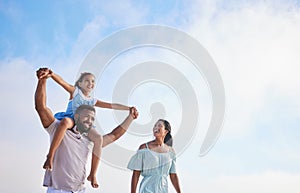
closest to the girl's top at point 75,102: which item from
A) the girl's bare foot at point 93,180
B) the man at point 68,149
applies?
the man at point 68,149

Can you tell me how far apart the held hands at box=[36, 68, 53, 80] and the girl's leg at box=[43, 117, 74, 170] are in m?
0.62

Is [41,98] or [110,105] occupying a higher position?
[110,105]

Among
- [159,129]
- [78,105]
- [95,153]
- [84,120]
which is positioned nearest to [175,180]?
[159,129]

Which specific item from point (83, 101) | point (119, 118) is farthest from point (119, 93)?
point (83, 101)

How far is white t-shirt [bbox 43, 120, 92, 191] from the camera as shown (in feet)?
17.3

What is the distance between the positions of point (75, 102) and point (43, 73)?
3.39 ft

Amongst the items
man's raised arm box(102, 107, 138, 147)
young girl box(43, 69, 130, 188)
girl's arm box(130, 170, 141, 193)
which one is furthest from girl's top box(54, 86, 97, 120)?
girl's arm box(130, 170, 141, 193)

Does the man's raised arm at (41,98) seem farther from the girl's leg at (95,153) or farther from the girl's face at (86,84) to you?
the girl's face at (86,84)

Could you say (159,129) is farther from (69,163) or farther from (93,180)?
(69,163)

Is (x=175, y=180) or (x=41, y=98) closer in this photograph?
(x=41, y=98)

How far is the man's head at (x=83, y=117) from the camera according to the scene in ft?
18.5

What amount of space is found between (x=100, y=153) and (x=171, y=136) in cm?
188

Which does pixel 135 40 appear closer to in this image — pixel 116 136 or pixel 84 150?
pixel 116 136

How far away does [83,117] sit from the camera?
5641 mm
